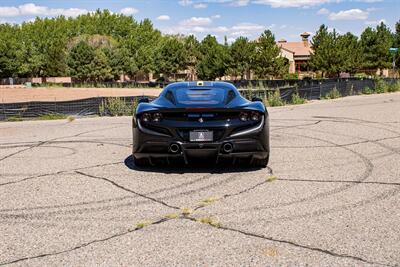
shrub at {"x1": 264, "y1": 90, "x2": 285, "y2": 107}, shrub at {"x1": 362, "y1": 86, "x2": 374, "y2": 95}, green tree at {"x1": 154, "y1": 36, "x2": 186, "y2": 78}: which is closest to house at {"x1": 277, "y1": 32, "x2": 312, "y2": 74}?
green tree at {"x1": 154, "y1": 36, "x2": 186, "y2": 78}

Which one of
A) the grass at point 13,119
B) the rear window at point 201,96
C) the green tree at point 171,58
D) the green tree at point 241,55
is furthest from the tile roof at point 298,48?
the rear window at point 201,96

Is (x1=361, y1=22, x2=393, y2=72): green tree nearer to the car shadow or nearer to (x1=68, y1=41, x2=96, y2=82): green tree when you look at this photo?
(x1=68, y1=41, x2=96, y2=82): green tree

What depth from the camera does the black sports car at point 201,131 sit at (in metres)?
6.32

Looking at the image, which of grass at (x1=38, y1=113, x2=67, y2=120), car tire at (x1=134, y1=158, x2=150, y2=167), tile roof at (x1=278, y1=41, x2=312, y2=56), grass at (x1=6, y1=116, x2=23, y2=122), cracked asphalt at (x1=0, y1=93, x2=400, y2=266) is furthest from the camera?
tile roof at (x1=278, y1=41, x2=312, y2=56)

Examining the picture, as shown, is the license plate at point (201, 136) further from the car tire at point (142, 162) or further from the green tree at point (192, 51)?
the green tree at point (192, 51)

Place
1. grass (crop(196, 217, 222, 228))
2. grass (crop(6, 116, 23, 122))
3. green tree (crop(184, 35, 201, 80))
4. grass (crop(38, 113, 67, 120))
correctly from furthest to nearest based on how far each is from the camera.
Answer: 1. green tree (crop(184, 35, 201, 80))
2. grass (crop(38, 113, 67, 120))
3. grass (crop(6, 116, 23, 122))
4. grass (crop(196, 217, 222, 228))

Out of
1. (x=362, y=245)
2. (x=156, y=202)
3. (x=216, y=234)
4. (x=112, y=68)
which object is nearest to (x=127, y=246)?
(x=216, y=234)

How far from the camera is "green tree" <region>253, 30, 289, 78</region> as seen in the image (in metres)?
67.9

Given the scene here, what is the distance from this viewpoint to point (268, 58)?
6800 centimetres

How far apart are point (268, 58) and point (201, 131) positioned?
63.4m

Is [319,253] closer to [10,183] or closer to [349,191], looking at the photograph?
[349,191]

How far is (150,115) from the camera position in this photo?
21.6 ft

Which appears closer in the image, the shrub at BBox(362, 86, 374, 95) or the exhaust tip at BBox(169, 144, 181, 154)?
the exhaust tip at BBox(169, 144, 181, 154)

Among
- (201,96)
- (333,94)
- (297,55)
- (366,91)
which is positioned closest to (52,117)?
(201,96)
